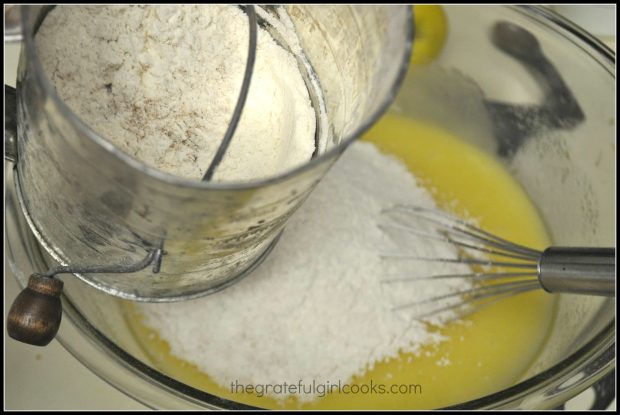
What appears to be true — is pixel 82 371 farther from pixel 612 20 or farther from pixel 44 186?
pixel 612 20

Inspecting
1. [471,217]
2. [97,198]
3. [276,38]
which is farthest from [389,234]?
[97,198]

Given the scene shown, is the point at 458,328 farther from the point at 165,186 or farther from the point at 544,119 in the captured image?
the point at 165,186

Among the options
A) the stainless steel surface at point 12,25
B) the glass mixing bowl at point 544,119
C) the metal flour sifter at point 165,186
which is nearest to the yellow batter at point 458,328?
the glass mixing bowl at point 544,119

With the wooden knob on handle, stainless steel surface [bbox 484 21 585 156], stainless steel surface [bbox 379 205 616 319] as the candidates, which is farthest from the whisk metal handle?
the wooden knob on handle

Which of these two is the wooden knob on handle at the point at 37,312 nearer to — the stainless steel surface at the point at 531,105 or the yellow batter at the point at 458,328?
the yellow batter at the point at 458,328

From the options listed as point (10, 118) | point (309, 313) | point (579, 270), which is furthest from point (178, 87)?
point (579, 270)

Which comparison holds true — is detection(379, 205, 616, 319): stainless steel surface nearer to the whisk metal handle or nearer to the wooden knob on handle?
the whisk metal handle
